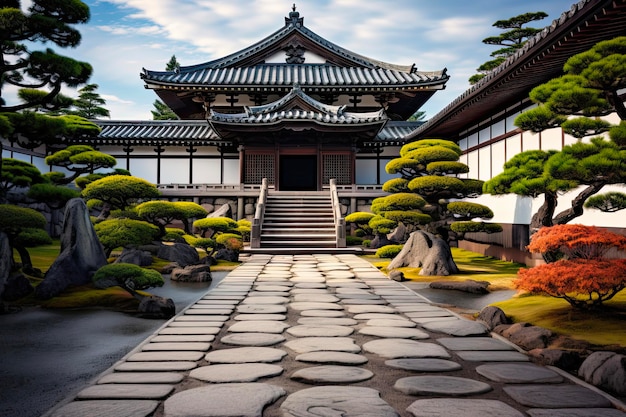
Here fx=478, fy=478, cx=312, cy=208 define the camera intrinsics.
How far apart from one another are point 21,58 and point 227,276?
22.8 ft

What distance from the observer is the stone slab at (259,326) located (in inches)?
217

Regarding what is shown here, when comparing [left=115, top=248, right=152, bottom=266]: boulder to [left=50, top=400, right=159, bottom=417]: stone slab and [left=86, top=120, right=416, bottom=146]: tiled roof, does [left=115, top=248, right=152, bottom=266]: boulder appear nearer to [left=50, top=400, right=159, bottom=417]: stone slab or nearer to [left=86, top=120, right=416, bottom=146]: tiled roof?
[left=50, top=400, right=159, bottom=417]: stone slab

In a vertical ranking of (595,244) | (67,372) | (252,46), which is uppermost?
(252,46)

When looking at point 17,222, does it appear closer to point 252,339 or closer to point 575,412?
point 252,339

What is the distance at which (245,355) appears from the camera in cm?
449

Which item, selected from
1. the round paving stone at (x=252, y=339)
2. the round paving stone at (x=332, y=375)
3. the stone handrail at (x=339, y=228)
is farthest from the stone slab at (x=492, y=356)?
the stone handrail at (x=339, y=228)

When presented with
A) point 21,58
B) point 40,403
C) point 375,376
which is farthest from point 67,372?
point 21,58

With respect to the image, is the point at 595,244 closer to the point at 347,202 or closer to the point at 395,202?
the point at 395,202

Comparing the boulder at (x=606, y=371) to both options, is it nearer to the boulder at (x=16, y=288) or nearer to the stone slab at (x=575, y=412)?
the stone slab at (x=575, y=412)

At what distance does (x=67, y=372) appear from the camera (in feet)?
13.8

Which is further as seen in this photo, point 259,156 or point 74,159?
point 259,156

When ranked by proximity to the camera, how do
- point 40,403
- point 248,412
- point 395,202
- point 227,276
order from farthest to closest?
point 395,202
point 227,276
point 40,403
point 248,412

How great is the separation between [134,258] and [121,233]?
162 centimetres

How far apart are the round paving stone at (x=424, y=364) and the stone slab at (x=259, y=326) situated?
1.64m
